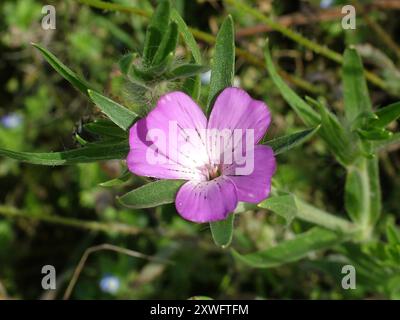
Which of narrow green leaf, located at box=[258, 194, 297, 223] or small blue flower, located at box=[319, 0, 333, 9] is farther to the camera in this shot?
small blue flower, located at box=[319, 0, 333, 9]

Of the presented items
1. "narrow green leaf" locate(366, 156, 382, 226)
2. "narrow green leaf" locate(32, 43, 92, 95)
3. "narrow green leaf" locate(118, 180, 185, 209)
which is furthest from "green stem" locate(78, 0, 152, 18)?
"narrow green leaf" locate(366, 156, 382, 226)

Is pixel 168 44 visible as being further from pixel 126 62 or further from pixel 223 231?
pixel 223 231

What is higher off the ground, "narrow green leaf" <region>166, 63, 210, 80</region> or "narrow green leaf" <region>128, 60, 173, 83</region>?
"narrow green leaf" <region>128, 60, 173, 83</region>

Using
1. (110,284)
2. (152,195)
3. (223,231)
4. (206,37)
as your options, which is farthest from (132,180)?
(223,231)

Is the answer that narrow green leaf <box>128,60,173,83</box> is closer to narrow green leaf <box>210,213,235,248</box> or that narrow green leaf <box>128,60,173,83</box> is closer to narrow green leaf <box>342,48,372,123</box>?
narrow green leaf <box>210,213,235,248</box>

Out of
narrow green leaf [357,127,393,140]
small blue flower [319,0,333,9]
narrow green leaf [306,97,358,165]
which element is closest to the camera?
narrow green leaf [357,127,393,140]

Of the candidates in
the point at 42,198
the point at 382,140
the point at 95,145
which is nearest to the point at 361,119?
the point at 382,140

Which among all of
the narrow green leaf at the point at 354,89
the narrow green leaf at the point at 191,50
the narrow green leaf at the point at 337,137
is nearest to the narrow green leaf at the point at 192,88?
the narrow green leaf at the point at 191,50

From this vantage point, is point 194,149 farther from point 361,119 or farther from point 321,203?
point 321,203
